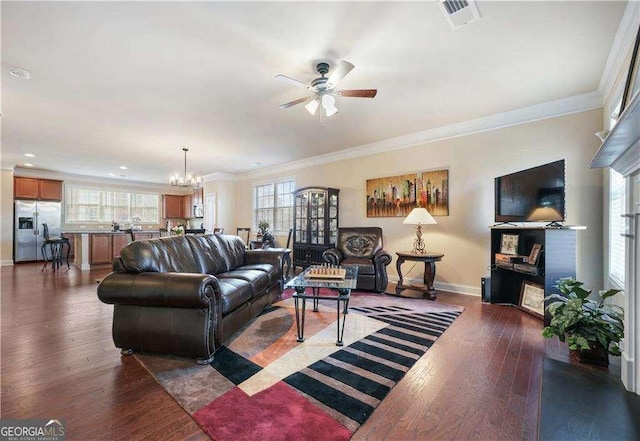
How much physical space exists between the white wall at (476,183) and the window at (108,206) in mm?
7658

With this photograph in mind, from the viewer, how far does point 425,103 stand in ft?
11.4

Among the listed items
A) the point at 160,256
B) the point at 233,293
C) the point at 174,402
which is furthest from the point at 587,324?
the point at 160,256

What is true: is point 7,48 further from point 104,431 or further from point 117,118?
point 104,431

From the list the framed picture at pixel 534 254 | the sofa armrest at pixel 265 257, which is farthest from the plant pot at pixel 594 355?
the sofa armrest at pixel 265 257

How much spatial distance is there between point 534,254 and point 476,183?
1.33m

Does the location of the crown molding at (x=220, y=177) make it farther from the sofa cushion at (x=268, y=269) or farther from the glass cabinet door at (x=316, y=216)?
the sofa cushion at (x=268, y=269)

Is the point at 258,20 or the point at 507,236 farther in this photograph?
the point at 507,236

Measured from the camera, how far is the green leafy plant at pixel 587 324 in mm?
1931

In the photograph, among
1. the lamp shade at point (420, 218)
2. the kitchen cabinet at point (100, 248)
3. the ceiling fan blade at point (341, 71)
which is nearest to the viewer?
the ceiling fan blade at point (341, 71)

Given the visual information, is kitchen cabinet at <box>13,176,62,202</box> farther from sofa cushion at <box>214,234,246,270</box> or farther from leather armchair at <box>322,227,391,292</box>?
leather armchair at <box>322,227,391,292</box>

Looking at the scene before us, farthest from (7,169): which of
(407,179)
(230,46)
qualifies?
(407,179)

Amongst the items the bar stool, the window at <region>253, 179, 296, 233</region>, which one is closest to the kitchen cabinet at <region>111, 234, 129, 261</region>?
the bar stool

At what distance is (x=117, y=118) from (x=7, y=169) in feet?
18.8

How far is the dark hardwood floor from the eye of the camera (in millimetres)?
1440
